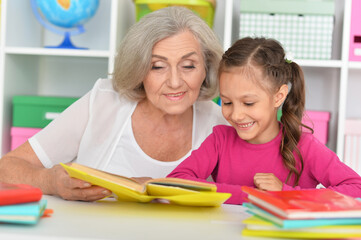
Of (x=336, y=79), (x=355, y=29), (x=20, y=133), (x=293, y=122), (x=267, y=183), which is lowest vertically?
(x=20, y=133)

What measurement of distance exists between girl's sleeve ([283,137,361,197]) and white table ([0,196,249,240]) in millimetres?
353

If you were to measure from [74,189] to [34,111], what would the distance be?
54.7 inches

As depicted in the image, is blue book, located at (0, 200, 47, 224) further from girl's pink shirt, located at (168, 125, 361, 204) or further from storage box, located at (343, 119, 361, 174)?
storage box, located at (343, 119, 361, 174)

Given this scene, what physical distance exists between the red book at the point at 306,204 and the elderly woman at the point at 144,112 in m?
0.73

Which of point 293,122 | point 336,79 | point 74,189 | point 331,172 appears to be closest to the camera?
point 74,189

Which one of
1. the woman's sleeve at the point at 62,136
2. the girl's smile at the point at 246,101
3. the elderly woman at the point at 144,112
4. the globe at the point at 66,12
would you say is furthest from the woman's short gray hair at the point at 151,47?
the globe at the point at 66,12

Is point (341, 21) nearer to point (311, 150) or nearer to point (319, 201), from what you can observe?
point (311, 150)

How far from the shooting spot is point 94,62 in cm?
280

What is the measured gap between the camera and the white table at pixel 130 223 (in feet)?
2.41

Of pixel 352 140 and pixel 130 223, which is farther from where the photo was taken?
pixel 352 140

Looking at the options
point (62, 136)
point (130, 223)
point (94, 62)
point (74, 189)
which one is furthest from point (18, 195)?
point (94, 62)

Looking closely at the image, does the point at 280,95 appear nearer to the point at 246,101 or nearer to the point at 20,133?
Answer: the point at 246,101

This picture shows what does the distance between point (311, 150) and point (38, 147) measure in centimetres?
85

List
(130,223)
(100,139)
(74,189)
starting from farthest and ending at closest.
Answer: (100,139) → (74,189) → (130,223)
